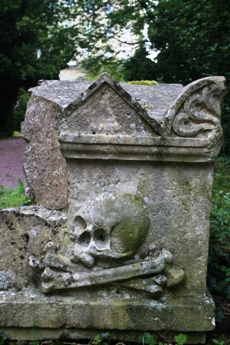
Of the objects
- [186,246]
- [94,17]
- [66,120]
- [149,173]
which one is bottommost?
[186,246]

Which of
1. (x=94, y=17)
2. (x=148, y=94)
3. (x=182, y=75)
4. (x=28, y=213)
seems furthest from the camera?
(x=94, y=17)

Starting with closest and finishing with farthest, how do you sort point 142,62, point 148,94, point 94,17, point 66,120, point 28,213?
point 66,120, point 28,213, point 148,94, point 142,62, point 94,17

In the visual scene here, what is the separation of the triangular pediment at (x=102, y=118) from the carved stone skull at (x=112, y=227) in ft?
1.05

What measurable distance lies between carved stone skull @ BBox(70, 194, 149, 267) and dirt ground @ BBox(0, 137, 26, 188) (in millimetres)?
5444

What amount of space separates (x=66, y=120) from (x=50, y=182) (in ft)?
3.52

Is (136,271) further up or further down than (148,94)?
further down

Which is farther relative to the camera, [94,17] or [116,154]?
[94,17]

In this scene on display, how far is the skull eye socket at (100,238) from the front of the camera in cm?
230

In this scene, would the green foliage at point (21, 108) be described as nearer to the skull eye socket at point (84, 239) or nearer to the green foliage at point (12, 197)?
the green foliage at point (12, 197)

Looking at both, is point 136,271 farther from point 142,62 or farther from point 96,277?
point 142,62

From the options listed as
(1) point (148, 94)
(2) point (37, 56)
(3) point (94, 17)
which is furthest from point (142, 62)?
(1) point (148, 94)

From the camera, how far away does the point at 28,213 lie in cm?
246

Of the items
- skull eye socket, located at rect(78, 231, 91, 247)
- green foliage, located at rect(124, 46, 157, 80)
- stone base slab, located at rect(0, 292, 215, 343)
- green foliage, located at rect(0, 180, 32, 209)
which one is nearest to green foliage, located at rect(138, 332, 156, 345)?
stone base slab, located at rect(0, 292, 215, 343)

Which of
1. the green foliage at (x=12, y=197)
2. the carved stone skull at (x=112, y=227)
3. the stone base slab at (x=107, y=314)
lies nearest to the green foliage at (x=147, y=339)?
the stone base slab at (x=107, y=314)
